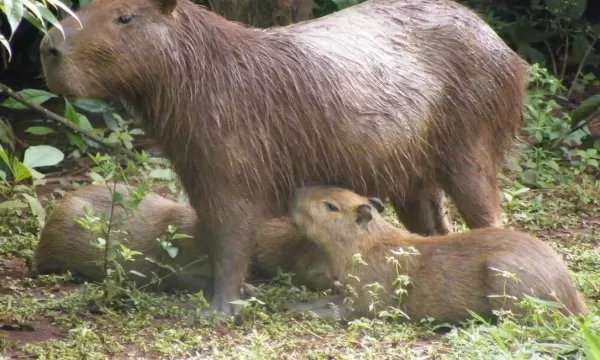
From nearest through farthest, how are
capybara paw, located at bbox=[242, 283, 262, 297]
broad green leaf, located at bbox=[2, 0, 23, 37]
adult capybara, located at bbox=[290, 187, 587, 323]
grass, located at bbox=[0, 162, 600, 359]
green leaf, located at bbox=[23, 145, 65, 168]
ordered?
broad green leaf, located at bbox=[2, 0, 23, 37] < grass, located at bbox=[0, 162, 600, 359] < adult capybara, located at bbox=[290, 187, 587, 323] < capybara paw, located at bbox=[242, 283, 262, 297] < green leaf, located at bbox=[23, 145, 65, 168]

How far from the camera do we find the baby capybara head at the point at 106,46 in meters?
5.24

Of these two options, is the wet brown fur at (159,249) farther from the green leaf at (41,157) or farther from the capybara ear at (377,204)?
the capybara ear at (377,204)

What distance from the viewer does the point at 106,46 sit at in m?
5.30

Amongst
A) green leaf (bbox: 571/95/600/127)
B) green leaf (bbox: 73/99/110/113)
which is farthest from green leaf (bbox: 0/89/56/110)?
green leaf (bbox: 571/95/600/127)

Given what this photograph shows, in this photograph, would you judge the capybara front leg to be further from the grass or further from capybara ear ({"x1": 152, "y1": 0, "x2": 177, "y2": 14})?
capybara ear ({"x1": 152, "y1": 0, "x2": 177, "y2": 14})

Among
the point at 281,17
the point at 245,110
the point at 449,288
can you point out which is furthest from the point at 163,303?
the point at 281,17

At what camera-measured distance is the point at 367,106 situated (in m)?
5.90

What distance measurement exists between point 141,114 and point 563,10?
584 cm

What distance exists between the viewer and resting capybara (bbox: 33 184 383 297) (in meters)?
5.88

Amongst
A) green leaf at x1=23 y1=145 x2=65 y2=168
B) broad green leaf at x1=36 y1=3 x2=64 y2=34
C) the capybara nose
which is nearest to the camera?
broad green leaf at x1=36 y1=3 x2=64 y2=34

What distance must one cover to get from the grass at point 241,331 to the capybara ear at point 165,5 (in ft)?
4.56

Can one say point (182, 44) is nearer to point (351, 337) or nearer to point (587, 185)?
point (351, 337)

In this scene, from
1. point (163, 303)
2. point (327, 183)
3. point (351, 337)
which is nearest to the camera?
point (351, 337)

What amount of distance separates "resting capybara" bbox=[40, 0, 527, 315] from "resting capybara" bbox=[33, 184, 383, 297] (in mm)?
376
